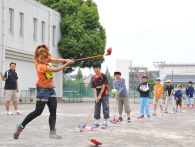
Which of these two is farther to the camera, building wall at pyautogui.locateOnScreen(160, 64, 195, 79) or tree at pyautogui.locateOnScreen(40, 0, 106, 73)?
building wall at pyautogui.locateOnScreen(160, 64, 195, 79)

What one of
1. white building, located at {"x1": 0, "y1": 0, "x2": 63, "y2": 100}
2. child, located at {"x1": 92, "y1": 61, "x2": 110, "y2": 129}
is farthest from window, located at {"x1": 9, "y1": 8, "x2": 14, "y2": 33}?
child, located at {"x1": 92, "y1": 61, "x2": 110, "y2": 129}

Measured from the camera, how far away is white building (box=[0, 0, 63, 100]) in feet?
85.7

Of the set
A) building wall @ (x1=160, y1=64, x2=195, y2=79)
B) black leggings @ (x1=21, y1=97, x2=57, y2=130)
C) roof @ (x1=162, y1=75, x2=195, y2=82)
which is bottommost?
black leggings @ (x1=21, y1=97, x2=57, y2=130)

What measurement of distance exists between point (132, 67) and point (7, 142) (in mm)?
132561

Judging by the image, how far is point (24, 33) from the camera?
29.6 meters

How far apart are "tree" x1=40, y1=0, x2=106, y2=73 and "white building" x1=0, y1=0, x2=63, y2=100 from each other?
0.85 meters

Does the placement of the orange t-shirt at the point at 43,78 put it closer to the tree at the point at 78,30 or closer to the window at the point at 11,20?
the window at the point at 11,20

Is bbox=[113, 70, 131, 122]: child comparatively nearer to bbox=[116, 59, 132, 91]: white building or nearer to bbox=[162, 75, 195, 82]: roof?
bbox=[162, 75, 195, 82]: roof

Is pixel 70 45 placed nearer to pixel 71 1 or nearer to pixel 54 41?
pixel 54 41

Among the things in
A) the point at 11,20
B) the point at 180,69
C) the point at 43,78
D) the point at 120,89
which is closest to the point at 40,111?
the point at 43,78

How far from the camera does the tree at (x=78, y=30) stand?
35.0m

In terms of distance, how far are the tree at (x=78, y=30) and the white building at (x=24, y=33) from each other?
33.6 inches

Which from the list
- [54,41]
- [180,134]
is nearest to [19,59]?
[54,41]

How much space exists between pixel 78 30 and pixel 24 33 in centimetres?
654
